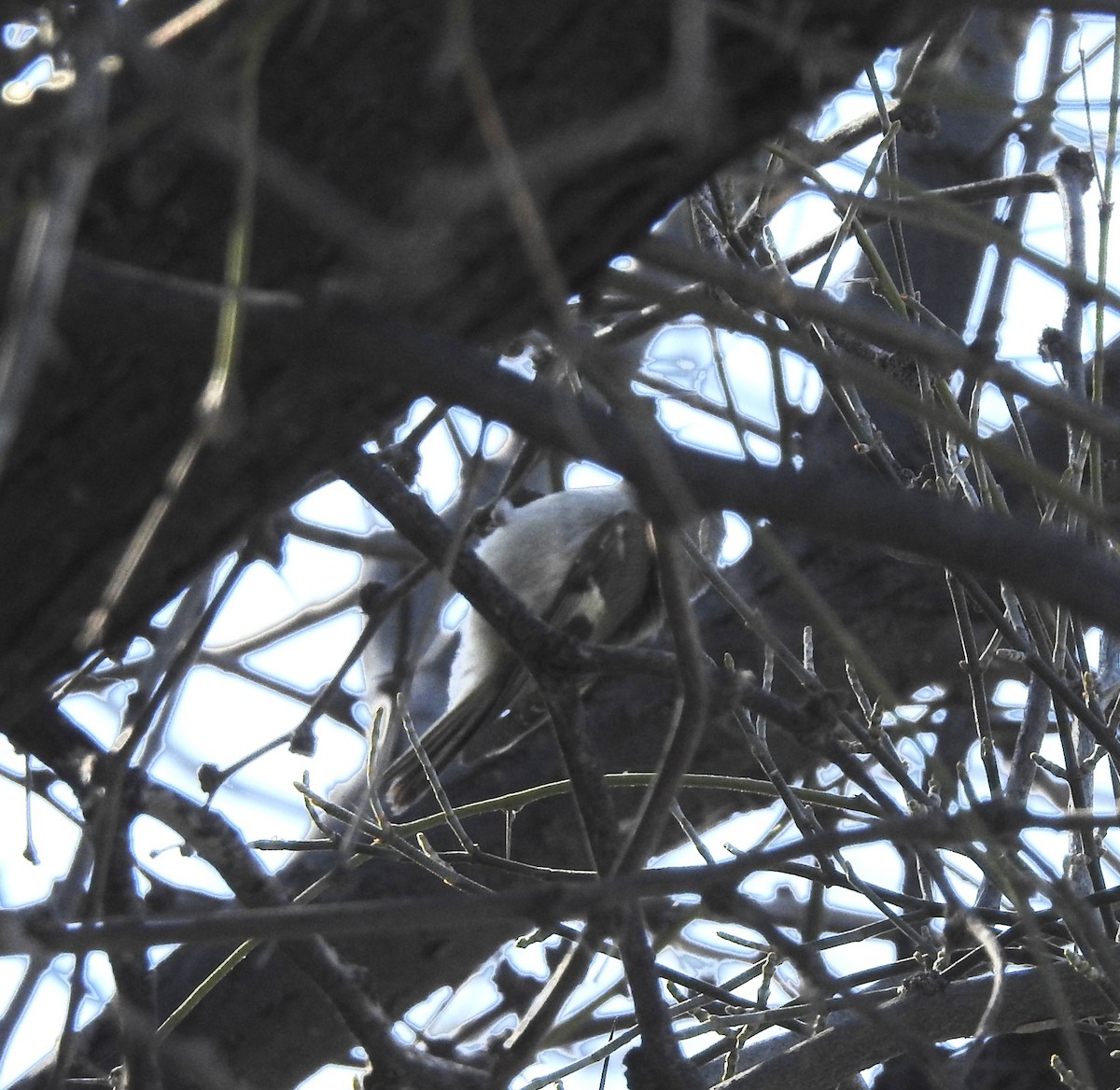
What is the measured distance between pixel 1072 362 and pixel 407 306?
48.7 inches

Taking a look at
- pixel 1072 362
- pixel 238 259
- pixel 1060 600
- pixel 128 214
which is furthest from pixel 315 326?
pixel 1072 362

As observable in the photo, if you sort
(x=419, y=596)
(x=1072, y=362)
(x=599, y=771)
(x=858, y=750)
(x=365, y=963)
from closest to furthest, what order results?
(x=599, y=771), (x=1072, y=362), (x=858, y=750), (x=365, y=963), (x=419, y=596)

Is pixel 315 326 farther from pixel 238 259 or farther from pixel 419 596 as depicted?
pixel 419 596

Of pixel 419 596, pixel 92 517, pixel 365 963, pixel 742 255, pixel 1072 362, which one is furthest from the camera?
pixel 419 596

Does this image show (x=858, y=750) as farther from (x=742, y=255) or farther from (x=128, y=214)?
(x=128, y=214)

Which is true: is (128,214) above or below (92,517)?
above

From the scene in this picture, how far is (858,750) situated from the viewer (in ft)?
7.02

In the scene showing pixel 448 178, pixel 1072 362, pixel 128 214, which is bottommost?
pixel 448 178

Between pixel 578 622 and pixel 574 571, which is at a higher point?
pixel 574 571

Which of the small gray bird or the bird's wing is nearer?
the bird's wing

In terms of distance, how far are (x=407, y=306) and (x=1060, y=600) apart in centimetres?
45

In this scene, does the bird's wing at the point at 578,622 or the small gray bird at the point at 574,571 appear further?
the small gray bird at the point at 574,571

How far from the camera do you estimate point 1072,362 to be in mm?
1963

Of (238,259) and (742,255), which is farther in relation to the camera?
(742,255)
